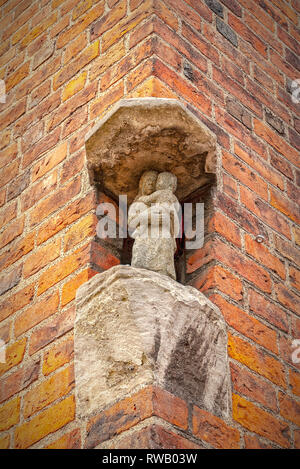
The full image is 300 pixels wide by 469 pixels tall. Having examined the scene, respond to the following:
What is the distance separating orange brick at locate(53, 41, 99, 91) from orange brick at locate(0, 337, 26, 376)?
1.05 meters

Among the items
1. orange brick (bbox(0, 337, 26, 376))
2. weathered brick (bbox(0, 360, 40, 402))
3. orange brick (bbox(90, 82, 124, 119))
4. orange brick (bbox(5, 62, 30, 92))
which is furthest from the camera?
orange brick (bbox(5, 62, 30, 92))

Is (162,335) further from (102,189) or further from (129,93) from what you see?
(129,93)

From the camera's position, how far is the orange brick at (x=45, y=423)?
226cm

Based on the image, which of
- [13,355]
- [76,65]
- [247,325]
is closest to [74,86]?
[76,65]

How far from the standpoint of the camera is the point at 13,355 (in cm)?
263

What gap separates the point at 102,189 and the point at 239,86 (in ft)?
2.73

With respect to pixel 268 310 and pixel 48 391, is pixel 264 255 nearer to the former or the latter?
pixel 268 310

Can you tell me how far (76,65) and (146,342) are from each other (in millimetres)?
1472

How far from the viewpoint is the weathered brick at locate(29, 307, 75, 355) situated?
2445mm

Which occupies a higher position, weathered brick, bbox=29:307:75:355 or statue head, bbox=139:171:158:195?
statue head, bbox=139:171:158:195

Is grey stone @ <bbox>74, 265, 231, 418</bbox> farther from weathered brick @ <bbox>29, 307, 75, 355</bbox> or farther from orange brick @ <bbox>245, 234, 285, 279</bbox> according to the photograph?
orange brick @ <bbox>245, 234, 285, 279</bbox>

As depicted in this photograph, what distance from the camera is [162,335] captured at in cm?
214

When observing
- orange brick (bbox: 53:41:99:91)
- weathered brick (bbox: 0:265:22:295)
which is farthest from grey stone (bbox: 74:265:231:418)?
orange brick (bbox: 53:41:99:91)
